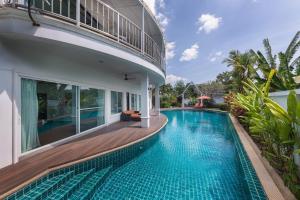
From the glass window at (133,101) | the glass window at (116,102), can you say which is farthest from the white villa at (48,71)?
the glass window at (133,101)

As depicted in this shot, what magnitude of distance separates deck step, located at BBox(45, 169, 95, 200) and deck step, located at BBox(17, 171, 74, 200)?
0.34ft

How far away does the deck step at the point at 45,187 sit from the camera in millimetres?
3329

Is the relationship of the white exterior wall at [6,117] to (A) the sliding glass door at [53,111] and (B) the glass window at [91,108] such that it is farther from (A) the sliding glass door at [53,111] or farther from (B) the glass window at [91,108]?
(B) the glass window at [91,108]

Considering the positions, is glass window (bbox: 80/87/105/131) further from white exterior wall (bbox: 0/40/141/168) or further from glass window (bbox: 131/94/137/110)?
glass window (bbox: 131/94/137/110)

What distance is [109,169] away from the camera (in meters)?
5.19

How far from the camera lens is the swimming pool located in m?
3.86

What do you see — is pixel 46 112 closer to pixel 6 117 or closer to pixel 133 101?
pixel 6 117

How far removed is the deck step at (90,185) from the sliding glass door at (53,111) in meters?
2.45

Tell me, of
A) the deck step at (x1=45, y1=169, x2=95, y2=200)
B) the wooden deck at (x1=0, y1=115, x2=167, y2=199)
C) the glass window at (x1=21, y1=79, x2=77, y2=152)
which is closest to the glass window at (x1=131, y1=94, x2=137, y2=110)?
the wooden deck at (x1=0, y1=115, x2=167, y2=199)

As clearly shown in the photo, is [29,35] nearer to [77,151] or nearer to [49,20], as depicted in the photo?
[49,20]

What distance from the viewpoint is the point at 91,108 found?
866cm

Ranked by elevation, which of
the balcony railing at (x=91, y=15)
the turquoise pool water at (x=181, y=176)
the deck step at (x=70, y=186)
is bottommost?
the turquoise pool water at (x=181, y=176)

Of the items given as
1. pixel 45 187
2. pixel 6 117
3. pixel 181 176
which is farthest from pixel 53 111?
pixel 181 176

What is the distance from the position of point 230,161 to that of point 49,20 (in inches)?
296
